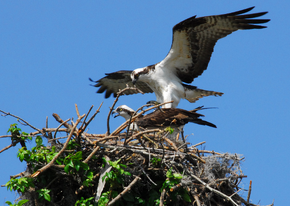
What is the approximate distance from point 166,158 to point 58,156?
5.21 ft

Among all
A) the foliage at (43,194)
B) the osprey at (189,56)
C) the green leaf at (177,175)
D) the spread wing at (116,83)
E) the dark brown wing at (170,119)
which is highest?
the spread wing at (116,83)

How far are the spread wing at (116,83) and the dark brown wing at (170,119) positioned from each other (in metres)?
2.66

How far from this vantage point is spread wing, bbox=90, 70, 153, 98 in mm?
10484

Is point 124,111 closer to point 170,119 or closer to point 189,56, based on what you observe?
point 170,119

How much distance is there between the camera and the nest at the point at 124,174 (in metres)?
5.73

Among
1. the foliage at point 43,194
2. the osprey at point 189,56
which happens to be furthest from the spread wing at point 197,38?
the foliage at point 43,194

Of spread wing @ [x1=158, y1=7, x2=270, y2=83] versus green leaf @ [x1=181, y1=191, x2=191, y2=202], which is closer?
green leaf @ [x1=181, y1=191, x2=191, y2=202]

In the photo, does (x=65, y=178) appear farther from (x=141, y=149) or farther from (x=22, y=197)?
(x=141, y=149)

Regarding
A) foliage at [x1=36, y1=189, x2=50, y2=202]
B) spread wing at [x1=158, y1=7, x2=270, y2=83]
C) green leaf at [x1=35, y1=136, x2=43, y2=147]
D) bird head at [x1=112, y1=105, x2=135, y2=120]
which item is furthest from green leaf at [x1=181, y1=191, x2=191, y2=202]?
spread wing at [x1=158, y1=7, x2=270, y2=83]

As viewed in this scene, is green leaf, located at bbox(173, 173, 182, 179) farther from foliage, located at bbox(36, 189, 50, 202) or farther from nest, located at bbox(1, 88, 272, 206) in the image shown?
foliage, located at bbox(36, 189, 50, 202)

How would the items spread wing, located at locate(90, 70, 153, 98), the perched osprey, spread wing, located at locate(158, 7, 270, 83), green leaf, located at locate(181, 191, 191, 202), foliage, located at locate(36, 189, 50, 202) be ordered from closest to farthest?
foliage, located at locate(36, 189, 50, 202)
green leaf, located at locate(181, 191, 191, 202)
the perched osprey
spread wing, located at locate(158, 7, 270, 83)
spread wing, located at locate(90, 70, 153, 98)

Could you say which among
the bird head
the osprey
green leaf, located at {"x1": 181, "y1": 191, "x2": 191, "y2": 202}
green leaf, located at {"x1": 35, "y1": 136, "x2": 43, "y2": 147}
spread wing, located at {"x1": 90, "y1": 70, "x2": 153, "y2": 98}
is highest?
spread wing, located at {"x1": 90, "y1": 70, "x2": 153, "y2": 98}

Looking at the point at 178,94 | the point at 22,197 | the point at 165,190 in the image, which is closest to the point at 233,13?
the point at 178,94

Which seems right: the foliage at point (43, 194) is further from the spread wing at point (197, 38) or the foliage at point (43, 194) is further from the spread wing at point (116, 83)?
the spread wing at point (116, 83)
